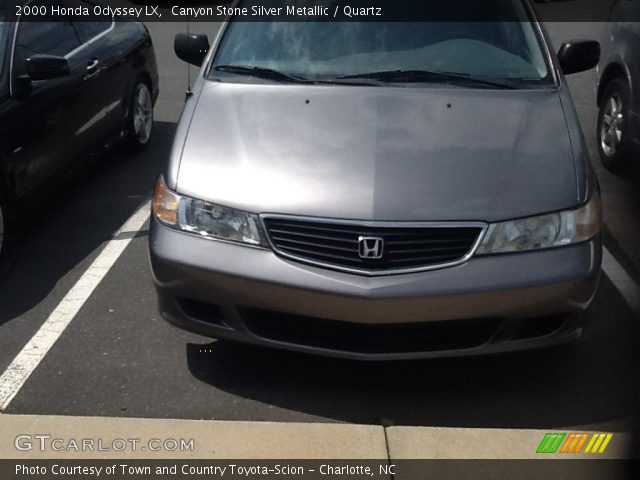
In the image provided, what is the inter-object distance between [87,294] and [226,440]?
1795 mm

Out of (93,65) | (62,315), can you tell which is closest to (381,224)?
(62,315)

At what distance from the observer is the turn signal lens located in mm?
4031

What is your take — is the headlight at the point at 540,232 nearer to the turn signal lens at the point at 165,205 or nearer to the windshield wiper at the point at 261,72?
the turn signal lens at the point at 165,205

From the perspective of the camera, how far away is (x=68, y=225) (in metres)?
6.23

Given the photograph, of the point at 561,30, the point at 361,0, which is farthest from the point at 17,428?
the point at 561,30

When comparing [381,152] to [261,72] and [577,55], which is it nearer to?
[261,72]

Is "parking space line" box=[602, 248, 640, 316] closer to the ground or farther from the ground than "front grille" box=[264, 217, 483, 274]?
closer to the ground

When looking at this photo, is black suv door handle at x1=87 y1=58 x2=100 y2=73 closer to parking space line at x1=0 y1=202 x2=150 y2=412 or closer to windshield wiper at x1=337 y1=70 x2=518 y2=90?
parking space line at x1=0 y1=202 x2=150 y2=412

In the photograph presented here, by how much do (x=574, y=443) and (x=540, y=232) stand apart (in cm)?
85

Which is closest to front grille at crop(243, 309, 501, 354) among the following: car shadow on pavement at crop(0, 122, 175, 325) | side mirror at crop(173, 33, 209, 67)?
car shadow on pavement at crop(0, 122, 175, 325)

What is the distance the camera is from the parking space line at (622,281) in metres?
5.06

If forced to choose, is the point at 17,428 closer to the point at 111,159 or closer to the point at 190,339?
the point at 190,339

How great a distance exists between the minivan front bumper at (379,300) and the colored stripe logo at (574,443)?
393 millimetres

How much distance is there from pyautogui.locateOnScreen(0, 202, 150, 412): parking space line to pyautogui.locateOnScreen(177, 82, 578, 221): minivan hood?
113 cm
